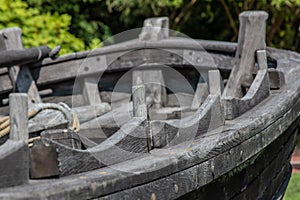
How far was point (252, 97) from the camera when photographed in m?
2.91

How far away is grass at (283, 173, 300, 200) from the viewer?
477 cm

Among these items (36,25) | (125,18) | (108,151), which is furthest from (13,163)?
(125,18)

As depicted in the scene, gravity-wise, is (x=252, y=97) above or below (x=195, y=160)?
above

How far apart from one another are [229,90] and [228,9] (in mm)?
3803

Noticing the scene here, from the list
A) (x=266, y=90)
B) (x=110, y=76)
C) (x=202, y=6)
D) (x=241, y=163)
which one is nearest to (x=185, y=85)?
(x=110, y=76)

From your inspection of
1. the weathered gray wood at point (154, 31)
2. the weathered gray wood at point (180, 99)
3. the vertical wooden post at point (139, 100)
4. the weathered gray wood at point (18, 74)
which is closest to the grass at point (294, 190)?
the weathered gray wood at point (180, 99)

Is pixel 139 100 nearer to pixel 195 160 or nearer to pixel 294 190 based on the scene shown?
pixel 195 160

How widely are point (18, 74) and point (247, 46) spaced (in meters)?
1.41

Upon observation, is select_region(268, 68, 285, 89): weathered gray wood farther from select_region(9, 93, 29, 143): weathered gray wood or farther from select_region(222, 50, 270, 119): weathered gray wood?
select_region(9, 93, 29, 143): weathered gray wood

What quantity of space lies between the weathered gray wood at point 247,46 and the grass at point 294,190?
4.37 ft

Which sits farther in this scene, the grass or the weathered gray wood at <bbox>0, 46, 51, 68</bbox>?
the grass

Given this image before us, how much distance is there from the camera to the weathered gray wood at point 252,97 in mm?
2639

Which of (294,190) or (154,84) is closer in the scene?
(154,84)

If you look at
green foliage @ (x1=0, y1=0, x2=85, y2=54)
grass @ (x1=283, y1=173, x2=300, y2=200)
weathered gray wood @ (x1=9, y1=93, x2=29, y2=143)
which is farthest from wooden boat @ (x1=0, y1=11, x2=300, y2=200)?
green foliage @ (x1=0, y1=0, x2=85, y2=54)
